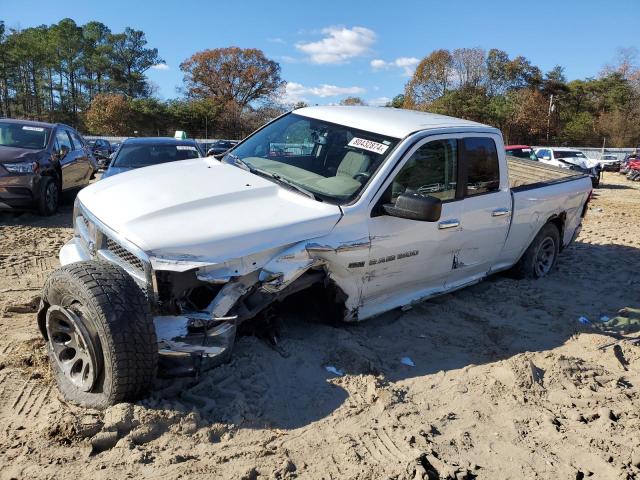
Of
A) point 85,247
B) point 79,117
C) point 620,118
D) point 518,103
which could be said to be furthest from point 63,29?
point 85,247

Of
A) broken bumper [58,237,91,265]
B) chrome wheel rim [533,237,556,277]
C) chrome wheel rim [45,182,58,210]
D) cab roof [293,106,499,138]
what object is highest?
cab roof [293,106,499,138]

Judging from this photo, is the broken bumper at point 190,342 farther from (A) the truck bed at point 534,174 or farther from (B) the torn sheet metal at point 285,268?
(A) the truck bed at point 534,174

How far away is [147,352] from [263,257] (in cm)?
91

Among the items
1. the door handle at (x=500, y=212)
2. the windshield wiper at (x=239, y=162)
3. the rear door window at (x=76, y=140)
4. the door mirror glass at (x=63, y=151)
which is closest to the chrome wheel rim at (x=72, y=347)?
the windshield wiper at (x=239, y=162)

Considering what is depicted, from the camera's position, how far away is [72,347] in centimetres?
301

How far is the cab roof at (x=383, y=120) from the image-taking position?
Result: 14.3 ft

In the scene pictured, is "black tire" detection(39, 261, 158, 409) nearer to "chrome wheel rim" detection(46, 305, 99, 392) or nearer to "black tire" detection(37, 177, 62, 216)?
"chrome wheel rim" detection(46, 305, 99, 392)


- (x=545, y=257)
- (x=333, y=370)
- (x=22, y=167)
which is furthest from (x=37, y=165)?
(x=545, y=257)

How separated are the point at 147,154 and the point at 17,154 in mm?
2047

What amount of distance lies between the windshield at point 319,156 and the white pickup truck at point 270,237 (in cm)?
2

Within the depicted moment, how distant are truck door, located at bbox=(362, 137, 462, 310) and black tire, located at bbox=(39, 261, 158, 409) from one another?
176cm

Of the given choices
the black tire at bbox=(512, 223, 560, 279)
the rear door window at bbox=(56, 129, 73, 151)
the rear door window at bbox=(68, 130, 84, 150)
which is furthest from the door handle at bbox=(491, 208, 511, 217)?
the rear door window at bbox=(68, 130, 84, 150)

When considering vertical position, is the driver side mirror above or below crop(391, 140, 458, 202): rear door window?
below

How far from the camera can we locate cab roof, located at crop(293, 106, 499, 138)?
4.36 meters
